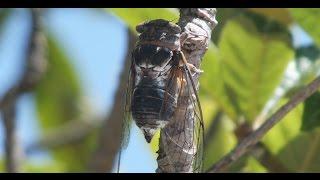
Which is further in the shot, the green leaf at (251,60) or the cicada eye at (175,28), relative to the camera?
the green leaf at (251,60)

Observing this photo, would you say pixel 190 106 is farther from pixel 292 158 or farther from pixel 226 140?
pixel 226 140

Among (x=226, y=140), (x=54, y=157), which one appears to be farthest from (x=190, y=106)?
(x=54, y=157)

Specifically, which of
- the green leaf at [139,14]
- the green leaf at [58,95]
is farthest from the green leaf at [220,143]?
the green leaf at [58,95]

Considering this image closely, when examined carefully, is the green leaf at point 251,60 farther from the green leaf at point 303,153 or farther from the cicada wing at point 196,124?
the cicada wing at point 196,124

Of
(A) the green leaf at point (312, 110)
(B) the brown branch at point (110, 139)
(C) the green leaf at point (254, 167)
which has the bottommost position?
(B) the brown branch at point (110, 139)

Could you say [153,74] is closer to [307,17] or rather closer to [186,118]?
[186,118]

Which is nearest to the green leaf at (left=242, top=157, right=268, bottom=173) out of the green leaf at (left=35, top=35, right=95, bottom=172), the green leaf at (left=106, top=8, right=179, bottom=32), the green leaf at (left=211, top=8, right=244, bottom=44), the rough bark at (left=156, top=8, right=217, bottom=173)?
the green leaf at (left=211, top=8, right=244, bottom=44)

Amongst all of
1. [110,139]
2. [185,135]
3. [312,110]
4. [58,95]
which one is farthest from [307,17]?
[58,95]
